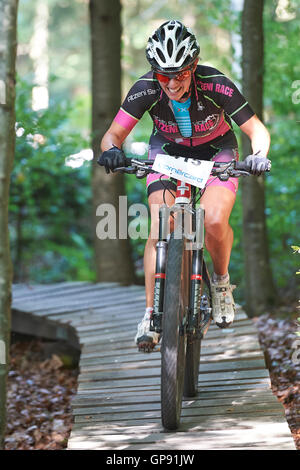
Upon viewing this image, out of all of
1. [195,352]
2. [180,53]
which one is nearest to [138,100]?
[180,53]

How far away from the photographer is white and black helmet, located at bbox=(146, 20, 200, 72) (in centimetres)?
395

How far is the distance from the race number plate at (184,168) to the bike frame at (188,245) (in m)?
0.11

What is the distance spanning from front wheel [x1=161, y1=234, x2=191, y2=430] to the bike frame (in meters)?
0.06

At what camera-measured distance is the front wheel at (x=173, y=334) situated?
3756 mm

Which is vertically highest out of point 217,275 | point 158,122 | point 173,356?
point 158,122

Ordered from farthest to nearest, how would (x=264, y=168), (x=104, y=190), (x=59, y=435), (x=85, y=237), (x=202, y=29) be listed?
(x=202, y=29) < (x=85, y=237) < (x=104, y=190) < (x=59, y=435) < (x=264, y=168)

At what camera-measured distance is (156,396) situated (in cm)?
463

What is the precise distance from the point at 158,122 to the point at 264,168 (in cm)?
88

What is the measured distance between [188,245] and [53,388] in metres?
3.17

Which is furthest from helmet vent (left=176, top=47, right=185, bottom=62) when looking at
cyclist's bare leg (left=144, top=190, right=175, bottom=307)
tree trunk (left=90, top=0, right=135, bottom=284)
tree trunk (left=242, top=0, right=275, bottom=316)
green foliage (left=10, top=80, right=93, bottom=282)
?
green foliage (left=10, top=80, right=93, bottom=282)

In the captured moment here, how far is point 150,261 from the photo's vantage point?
4.27 meters

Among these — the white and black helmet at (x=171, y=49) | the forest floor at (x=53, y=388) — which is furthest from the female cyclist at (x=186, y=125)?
the forest floor at (x=53, y=388)

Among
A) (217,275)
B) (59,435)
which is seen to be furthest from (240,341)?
(59,435)

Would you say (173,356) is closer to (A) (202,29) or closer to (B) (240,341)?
(B) (240,341)
